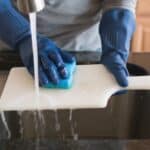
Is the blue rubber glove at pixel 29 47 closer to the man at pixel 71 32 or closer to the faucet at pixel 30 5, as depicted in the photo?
the man at pixel 71 32

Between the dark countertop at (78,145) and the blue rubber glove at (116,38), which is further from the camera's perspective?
the blue rubber glove at (116,38)

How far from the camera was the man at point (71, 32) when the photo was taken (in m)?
0.65

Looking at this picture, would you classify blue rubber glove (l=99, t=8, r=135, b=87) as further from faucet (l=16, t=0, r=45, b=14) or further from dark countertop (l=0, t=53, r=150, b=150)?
faucet (l=16, t=0, r=45, b=14)

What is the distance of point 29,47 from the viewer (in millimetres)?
713

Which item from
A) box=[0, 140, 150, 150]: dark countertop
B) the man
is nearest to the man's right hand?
the man

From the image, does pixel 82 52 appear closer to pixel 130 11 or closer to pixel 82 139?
pixel 130 11

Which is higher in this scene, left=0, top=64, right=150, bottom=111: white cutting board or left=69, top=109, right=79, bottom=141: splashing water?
left=0, top=64, right=150, bottom=111: white cutting board

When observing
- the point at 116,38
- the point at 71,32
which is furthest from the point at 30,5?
the point at 71,32

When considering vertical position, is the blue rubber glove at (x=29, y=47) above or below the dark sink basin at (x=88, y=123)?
above

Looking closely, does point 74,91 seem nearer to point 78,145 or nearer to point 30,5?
point 78,145

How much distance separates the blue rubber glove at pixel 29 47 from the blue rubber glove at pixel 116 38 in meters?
0.08

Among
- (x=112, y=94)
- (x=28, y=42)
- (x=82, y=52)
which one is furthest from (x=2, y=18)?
(x=112, y=94)

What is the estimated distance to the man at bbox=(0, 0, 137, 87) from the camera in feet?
2.13

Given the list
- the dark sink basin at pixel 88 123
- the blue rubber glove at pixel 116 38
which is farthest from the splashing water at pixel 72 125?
the blue rubber glove at pixel 116 38
